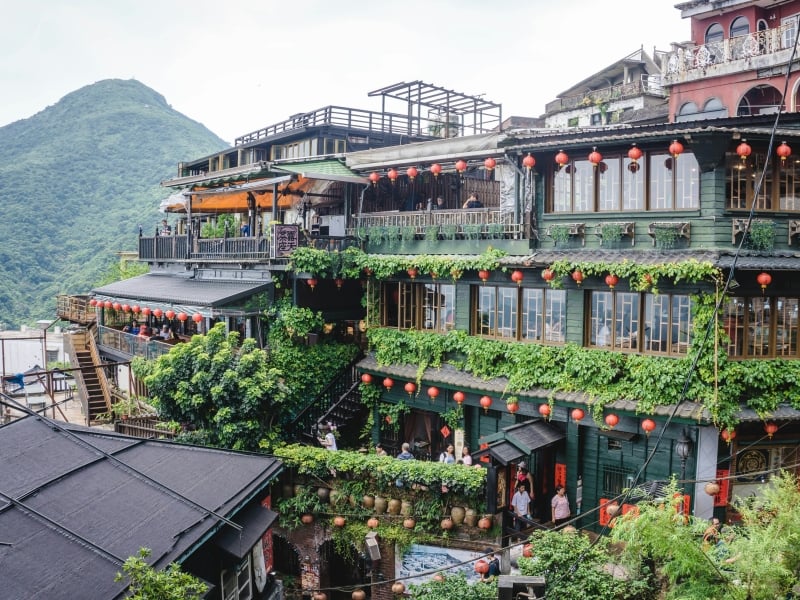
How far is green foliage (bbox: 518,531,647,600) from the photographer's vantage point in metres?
13.0

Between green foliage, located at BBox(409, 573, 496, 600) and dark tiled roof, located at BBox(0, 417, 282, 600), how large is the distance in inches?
179

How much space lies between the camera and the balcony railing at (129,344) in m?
26.6

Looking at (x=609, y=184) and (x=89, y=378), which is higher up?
(x=609, y=184)

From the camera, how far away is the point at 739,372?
16984 millimetres

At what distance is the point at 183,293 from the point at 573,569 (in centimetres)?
1759

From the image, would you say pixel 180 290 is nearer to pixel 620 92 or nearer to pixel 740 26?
pixel 620 92

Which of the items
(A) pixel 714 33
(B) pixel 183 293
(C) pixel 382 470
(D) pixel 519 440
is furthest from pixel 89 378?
(A) pixel 714 33

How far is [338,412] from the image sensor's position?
24.0m

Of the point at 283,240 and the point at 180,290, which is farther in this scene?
the point at 180,290

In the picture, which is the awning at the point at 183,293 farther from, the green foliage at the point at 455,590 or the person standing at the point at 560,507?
the green foliage at the point at 455,590

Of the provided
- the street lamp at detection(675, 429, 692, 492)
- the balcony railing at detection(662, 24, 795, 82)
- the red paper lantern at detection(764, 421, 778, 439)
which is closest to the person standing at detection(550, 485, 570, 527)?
the street lamp at detection(675, 429, 692, 492)

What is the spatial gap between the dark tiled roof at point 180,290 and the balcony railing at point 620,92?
21.4m

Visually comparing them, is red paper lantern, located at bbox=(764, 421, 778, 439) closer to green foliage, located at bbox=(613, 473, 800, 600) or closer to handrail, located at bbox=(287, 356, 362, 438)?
green foliage, located at bbox=(613, 473, 800, 600)

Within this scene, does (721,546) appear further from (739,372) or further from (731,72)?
(731,72)
